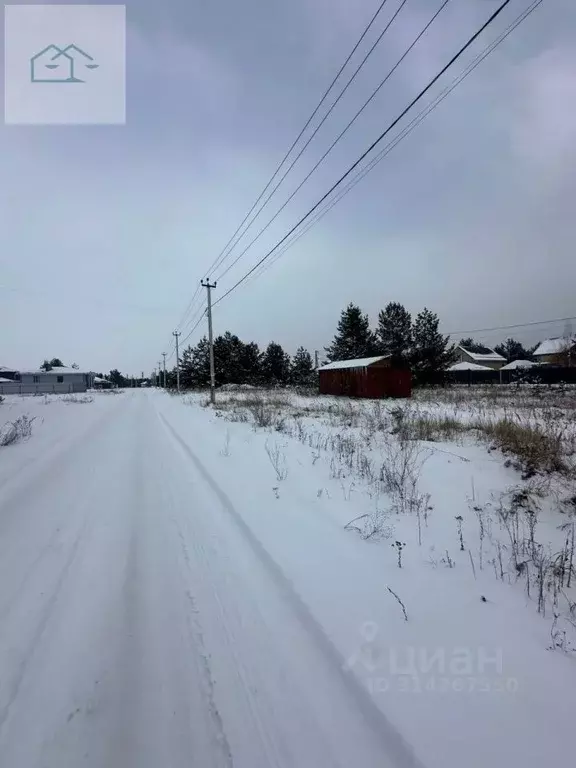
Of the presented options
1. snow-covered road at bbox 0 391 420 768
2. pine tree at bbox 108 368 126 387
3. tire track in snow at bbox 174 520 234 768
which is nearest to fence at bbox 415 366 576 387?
snow-covered road at bbox 0 391 420 768

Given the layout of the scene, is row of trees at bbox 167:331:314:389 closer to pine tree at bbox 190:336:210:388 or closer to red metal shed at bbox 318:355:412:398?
pine tree at bbox 190:336:210:388

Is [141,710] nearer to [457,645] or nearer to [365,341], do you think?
[457,645]

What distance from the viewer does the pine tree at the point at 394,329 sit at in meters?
44.6

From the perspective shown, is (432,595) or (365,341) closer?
(432,595)

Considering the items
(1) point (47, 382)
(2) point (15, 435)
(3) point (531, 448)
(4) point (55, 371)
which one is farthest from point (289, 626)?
(4) point (55, 371)

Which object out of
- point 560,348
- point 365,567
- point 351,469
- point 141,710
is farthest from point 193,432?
point 560,348

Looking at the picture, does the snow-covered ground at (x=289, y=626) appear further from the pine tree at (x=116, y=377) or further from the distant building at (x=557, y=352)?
the pine tree at (x=116, y=377)

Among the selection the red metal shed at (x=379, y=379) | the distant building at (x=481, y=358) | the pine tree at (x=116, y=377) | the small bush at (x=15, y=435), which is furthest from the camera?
the pine tree at (x=116, y=377)

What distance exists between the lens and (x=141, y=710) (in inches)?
74.5

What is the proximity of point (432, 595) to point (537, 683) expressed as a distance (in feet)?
2.79

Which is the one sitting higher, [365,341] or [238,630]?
[365,341]

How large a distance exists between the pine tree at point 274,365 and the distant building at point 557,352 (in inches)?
1484

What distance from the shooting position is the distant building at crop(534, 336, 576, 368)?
41662mm

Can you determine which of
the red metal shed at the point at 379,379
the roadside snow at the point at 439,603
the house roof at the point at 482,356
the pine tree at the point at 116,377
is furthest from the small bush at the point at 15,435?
the pine tree at the point at 116,377
